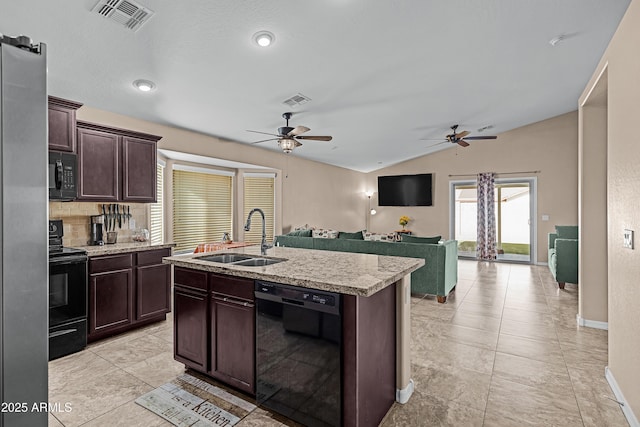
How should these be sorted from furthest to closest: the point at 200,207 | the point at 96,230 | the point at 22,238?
the point at 200,207 < the point at 96,230 < the point at 22,238

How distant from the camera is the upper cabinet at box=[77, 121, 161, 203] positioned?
3133mm

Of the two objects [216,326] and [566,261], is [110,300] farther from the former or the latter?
[566,261]

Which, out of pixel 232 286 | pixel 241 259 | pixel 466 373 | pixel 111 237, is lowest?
pixel 466 373

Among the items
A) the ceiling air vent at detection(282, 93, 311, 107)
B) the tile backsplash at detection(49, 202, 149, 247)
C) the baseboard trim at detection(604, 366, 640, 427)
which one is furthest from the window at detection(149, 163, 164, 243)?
the baseboard trim at detection(604, 366, 640, 427)

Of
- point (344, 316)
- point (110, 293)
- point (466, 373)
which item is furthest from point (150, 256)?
point (466, 373)

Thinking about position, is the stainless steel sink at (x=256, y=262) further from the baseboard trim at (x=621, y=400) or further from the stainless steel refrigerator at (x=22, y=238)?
the baseboard trim at (x=621, y=400)

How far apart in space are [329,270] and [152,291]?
2485 millimetres

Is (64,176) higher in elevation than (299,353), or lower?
higher

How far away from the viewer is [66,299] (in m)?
2.76

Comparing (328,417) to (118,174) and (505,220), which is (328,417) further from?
(505,220)

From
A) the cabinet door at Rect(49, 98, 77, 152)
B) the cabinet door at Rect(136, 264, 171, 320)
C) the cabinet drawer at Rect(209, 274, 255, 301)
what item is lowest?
the cabinet door at Rect(136, 264, 171, 320)

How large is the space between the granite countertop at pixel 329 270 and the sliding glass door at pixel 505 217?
6870mm

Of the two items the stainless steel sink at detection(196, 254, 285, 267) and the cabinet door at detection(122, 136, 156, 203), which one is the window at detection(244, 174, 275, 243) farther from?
the stainless steel sink at detection(196, 254, 285, 267)

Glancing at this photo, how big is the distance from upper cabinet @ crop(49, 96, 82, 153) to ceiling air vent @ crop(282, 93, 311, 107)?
2196 millimetres
